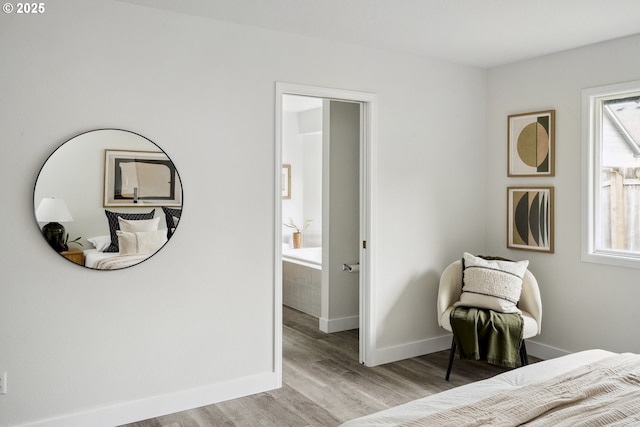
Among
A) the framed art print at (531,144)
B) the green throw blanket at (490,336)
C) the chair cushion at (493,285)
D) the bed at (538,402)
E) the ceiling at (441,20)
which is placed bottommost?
the green throw blanket at (490,336)

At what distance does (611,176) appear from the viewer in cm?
397

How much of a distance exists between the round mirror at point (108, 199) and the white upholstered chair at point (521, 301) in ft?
6.91

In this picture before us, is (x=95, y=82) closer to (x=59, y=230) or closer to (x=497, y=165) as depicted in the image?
(x=59, y=230)

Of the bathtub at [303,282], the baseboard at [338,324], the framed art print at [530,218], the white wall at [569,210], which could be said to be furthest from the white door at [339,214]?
the framed art print at [530,218]

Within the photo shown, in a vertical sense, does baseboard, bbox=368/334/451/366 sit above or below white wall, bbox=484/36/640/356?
below

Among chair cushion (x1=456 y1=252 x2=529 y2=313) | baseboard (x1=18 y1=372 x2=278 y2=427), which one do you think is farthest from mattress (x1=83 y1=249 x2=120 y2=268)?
chair cushion (x1=456 y1=252 x2=529 y2=313)

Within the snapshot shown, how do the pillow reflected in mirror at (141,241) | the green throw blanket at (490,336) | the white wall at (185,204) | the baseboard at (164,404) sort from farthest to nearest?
the green throw blanket at (490,336) → the pillow reflected in mirror at (141,241) → the baseboard at (164,404) → the white wall at (185,204)

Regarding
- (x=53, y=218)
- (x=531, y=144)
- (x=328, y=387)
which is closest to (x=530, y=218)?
(x=531, y=144)

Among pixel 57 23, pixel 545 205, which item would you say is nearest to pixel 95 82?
pixel 57 23

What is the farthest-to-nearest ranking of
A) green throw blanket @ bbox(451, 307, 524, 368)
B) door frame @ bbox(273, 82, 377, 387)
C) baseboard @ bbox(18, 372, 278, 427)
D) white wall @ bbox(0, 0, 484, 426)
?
1. door frame @ bbox(273, 82, 377, 387)
2. green throw blanket @ bbox(451, 307, 524, 368)
3. baseboard @ bbox(18, 372, 278, 427)
4. white wall @ bbox(0, 0, 484, 426)

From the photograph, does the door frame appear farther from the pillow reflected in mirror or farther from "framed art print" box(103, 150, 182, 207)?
the pillow reflected in mirror

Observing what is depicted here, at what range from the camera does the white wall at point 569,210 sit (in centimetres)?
382

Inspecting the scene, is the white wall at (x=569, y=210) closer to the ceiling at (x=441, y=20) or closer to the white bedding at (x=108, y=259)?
the ceiling at (x=441, y=20)

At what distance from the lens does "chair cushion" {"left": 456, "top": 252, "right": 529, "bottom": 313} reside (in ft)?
12.4
